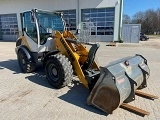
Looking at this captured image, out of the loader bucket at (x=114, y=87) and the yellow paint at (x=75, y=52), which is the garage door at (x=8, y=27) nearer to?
the yellow paint at (x=75, y=52)

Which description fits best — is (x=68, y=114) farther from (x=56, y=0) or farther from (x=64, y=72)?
(x=56, y=0)

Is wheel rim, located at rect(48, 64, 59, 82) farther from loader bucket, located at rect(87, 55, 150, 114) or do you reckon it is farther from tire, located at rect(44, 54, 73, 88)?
loader bucket, located at rect(87, 55, 150, 114)

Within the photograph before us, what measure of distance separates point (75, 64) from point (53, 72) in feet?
2.75

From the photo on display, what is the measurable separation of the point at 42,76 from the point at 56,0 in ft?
53.8

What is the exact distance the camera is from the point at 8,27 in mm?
24453

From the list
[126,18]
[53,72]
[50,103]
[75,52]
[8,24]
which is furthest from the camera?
[126,18]

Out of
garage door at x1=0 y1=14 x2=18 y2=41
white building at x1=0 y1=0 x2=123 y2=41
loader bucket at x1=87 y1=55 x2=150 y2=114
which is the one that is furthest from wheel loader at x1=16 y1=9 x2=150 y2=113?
garage door at x1=0 y1=14 x2=18 y2=41

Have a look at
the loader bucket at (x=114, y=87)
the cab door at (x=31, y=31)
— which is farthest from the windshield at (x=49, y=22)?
the loader bucket at (x=114, y=87)

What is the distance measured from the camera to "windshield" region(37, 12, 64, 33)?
250 inches

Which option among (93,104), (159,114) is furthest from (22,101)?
(159,114)

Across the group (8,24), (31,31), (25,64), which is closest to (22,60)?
(25,64)

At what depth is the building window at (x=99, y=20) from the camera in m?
19.2

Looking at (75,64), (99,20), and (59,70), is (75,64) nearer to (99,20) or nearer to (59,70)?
(59,70)

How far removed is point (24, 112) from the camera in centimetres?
389
